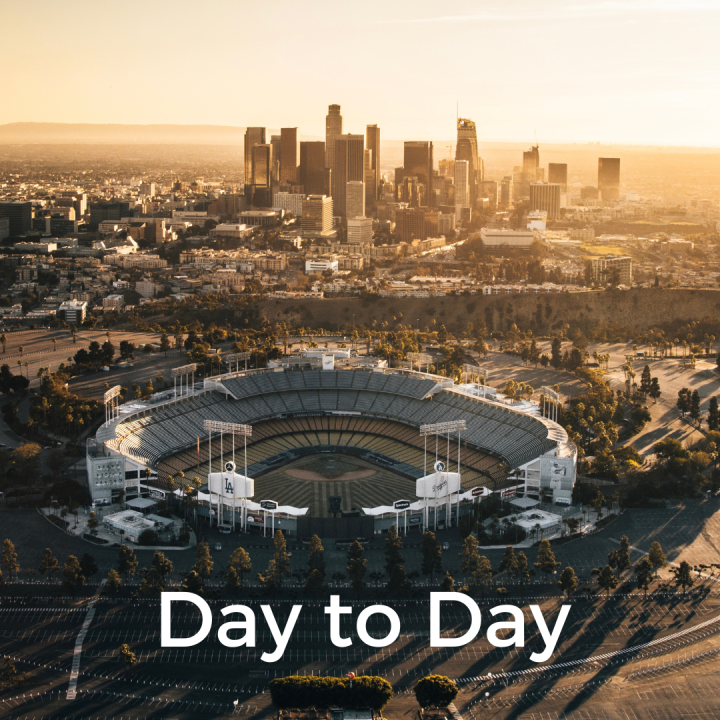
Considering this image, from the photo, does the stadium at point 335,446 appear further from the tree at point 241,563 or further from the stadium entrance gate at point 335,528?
the tree at point 241,563

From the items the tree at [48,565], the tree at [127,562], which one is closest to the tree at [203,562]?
the tree at [127,562]

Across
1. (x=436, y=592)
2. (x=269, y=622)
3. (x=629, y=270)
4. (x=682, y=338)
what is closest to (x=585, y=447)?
(x=436, y=592)

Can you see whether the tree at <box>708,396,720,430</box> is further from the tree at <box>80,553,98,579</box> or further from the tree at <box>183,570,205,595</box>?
the tree at <box>80,553,98,579</box>

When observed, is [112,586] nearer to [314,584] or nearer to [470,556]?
[314,584]

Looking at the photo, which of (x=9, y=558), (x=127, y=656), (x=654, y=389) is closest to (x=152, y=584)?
(x=127, y=656)

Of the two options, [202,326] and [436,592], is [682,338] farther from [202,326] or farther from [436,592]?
[436,592]
